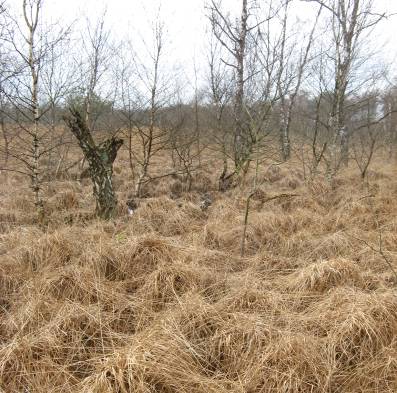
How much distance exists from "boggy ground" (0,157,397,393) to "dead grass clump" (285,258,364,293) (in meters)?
0.01

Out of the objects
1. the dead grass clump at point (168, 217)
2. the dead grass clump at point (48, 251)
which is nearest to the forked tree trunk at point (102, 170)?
the dead grass clump at point (168, 217)

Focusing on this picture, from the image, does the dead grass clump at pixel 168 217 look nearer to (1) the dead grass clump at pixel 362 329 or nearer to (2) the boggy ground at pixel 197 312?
(2) the boggy ground at pixel 197 312

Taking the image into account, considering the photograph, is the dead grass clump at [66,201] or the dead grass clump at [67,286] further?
the dead grass clump at [66,201]

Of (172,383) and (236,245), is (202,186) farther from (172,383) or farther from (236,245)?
(172,383)

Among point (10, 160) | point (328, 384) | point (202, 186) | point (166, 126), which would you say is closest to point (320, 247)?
point (328, 384)

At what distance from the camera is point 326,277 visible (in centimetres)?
291

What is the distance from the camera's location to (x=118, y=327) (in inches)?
96.8

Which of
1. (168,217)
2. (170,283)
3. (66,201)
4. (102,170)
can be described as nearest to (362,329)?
(170,283)

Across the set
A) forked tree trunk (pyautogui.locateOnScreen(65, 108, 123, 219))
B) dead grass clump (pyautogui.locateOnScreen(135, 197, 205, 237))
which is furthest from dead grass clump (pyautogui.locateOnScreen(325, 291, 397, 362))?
forked tree trunk (pyautogui.locateOnScreen(65, 108, 123, 219))

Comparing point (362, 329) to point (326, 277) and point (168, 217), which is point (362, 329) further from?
point (168, 217)

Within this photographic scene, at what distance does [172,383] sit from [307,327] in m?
1.08

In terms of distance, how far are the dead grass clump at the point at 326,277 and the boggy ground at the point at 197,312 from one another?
0.01m

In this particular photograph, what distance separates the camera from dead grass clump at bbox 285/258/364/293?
286cm

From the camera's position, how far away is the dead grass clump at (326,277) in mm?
2855
